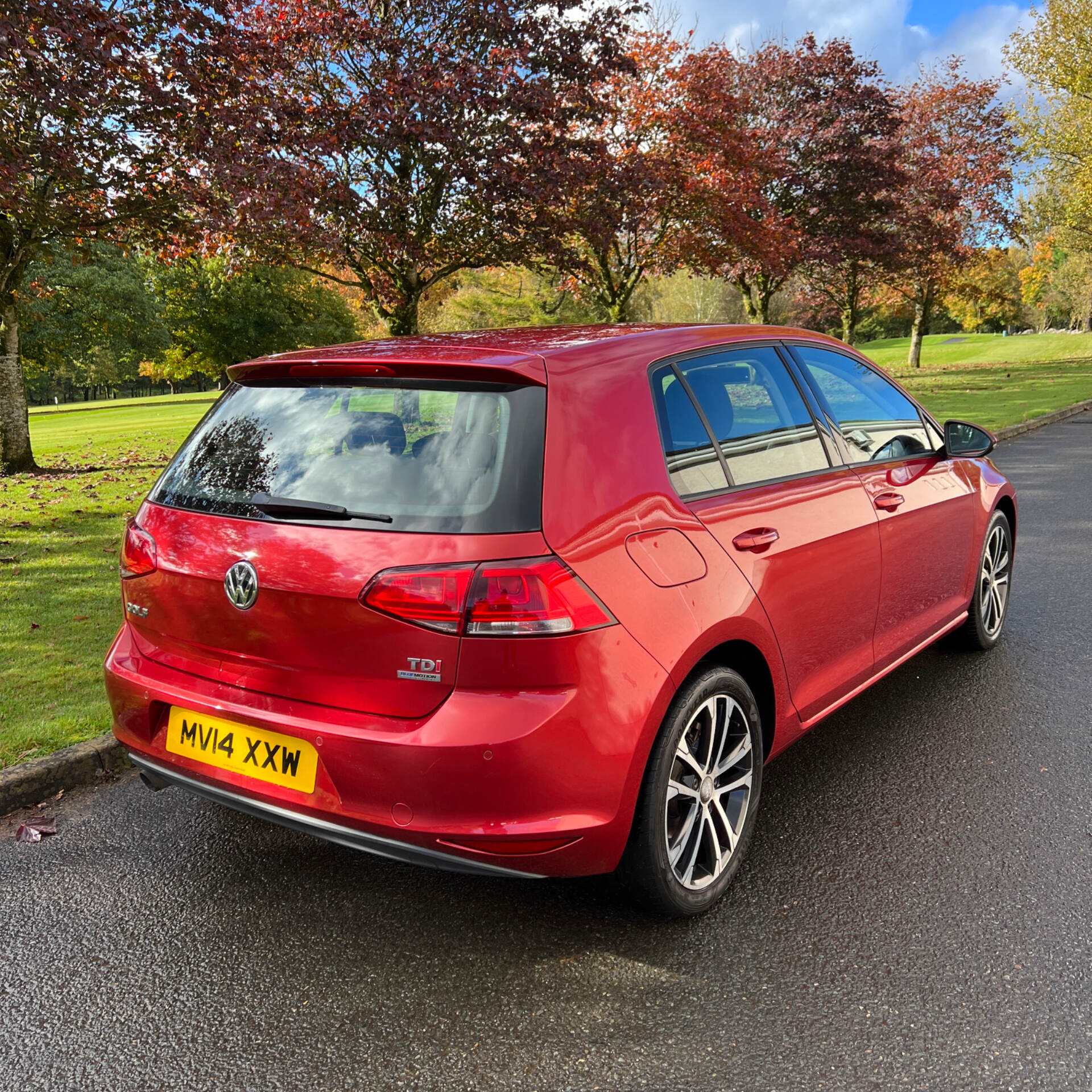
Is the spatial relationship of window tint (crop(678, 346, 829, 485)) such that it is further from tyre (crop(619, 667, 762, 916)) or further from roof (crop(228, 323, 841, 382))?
tyre (crop(619, 667, 762, 916))

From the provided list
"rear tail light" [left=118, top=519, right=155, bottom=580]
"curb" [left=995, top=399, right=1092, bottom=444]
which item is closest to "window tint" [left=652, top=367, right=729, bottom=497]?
"rear tail light" [left=118, top=519, right=155, bottom=580]

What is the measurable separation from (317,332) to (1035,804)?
165 ft

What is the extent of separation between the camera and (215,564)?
8.86 ft

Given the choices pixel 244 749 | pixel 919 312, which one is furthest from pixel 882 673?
pixel 919 312

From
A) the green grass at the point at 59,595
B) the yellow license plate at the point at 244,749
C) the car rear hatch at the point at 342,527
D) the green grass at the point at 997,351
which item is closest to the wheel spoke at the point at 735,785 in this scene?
the car rear hatch at the point at 342,527

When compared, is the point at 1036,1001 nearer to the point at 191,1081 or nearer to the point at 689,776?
the point at 689,776

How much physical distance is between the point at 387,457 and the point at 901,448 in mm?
2555

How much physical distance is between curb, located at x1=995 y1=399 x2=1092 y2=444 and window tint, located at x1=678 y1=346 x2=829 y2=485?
488 inches

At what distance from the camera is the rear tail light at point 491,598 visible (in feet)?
7.70

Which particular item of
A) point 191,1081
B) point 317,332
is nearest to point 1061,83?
point 317,332

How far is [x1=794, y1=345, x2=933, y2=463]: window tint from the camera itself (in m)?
3.83

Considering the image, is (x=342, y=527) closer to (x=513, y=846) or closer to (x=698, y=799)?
(x=513, y=846)

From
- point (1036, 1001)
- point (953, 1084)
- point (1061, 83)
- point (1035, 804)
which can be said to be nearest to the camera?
point (953, 1084)

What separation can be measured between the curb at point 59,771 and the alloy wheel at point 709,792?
2465 mm
